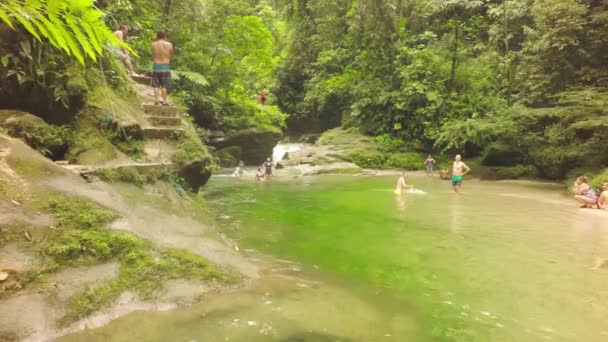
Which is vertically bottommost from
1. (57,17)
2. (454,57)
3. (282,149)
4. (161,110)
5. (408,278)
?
(282,149)

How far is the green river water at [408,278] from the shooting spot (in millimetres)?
4223

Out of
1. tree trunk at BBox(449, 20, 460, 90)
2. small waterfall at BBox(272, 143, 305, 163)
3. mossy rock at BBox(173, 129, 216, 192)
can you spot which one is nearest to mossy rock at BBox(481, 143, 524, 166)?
tree trunk at BBox(449, 20, 460, 90)

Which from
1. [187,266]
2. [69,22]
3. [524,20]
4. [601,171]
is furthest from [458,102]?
[69,22]

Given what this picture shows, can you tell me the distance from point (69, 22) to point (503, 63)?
27.1m

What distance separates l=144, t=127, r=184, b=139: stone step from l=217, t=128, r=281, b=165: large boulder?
17.3 m

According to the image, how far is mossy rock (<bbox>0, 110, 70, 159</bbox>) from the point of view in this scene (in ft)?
19.3

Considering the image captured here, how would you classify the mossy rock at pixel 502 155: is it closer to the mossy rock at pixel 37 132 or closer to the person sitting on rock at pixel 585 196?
the person sitting on rock at pixel 585 196

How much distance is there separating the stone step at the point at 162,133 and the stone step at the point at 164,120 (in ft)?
1.12

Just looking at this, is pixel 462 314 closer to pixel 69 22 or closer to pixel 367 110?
pixel 69 22

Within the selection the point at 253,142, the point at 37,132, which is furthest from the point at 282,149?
the point at 37,132

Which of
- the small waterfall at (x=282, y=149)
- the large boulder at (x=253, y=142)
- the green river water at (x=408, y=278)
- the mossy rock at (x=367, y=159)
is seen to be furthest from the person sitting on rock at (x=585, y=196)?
the small waterfall at (x=282, y=149)

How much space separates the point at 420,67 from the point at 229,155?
14225 millimetres

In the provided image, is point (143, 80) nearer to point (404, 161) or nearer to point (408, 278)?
point (408, 278)

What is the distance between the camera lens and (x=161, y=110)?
9.05 metres
